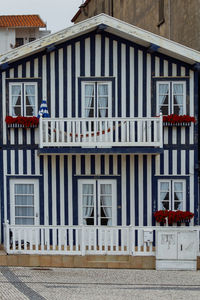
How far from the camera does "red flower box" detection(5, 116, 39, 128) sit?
16.1 metres

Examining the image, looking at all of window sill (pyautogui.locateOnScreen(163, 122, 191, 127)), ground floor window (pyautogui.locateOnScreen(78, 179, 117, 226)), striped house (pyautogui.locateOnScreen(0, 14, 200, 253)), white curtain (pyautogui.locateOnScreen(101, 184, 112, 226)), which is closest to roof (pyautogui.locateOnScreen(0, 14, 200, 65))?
striped house (pyautogui.locateOnScreen(0, 14, 200, 253))

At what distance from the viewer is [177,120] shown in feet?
53.0

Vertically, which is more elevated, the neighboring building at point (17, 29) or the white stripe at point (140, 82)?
the neighboring building at point (17, 29)

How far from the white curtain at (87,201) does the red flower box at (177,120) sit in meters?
3.23

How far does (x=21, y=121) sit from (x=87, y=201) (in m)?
3.37

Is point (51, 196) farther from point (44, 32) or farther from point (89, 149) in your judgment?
point (44, 32)

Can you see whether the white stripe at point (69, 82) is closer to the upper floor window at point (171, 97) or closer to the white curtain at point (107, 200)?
the white curtain at point (107, 200)

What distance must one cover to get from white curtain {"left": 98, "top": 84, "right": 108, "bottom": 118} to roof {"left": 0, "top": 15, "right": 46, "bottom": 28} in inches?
1009

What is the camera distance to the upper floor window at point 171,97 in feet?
54.1

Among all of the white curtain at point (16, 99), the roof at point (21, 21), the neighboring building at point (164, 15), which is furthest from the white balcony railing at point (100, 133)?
the roof at point (21, 21)

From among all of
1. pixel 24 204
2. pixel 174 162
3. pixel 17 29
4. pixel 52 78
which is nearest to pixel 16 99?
pixel 52 78

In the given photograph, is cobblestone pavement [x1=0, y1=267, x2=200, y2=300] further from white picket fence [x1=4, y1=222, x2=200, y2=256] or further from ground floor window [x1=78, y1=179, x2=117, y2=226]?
ground floor window [x1=78, y1=179, x2=117, y2=226]

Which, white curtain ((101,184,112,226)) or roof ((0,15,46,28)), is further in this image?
roof ((0,15,46,28))

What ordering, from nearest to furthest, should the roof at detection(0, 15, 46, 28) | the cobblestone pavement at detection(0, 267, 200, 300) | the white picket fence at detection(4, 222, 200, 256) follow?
1. the cobblestone pavement at detection(0, 267, 200, 300)
2. the white picket fence at detection(4, 222, 200, 256)
3. the roof at detection(0, 15, 46, 28)
